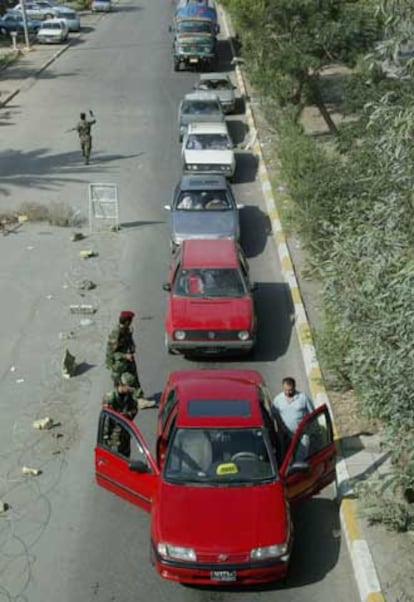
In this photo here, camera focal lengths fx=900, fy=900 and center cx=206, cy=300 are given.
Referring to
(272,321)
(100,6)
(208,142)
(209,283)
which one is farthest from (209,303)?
(100,6)

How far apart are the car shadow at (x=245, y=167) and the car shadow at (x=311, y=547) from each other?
50.2 feet

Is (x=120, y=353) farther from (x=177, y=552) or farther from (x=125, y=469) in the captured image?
(x=177, y=552)

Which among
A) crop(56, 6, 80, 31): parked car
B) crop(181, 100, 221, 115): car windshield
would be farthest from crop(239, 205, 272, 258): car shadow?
crop(56, 6, 80, 31): parked car

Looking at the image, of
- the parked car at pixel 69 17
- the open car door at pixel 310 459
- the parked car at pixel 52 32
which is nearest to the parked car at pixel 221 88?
the parked car at pixel 52 32

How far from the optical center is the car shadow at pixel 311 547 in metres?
9.37

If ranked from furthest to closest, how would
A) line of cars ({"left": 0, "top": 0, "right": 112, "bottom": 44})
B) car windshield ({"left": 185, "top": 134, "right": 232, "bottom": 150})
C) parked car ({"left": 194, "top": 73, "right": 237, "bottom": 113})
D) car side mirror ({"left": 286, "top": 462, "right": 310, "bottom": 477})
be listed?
line of cars ({"left": 0, "top": 0, "right": 112, "bottom": 44})
parked car ({"left": 194, "top": 73, "right": 237, "bottom": 113})
car windshield ({"left": 185, "top": 134, "right": 232, "bottom": 150})
car side mirror ({"left": 286, "top": 462, "right": 310, "bottom": 477})

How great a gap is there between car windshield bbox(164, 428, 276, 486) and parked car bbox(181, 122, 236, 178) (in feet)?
48.1

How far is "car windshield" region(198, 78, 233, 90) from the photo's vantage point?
3325 cm

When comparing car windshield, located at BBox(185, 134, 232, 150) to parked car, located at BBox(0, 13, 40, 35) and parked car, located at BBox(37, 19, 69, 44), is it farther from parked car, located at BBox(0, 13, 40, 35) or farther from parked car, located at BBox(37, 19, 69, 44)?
parked car, located at BBox(0, 13, 40, 35)

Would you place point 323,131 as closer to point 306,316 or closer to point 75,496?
point 306,316

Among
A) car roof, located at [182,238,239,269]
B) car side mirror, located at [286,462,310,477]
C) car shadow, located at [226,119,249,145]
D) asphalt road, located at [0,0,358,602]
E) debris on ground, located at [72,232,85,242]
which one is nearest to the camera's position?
asphalt road, located at [0,0,358,602]

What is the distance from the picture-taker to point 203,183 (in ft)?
67.1

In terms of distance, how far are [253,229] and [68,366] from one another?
8254 mm

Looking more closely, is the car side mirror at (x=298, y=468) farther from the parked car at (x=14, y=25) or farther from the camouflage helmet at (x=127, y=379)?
the parked car at (x=14, y=25)
